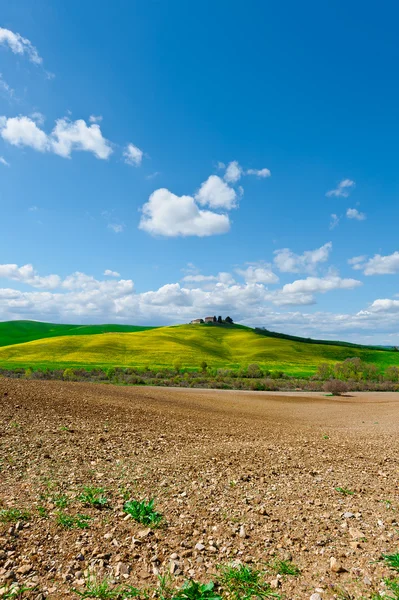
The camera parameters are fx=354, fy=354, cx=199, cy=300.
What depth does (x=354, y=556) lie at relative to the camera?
194 inches

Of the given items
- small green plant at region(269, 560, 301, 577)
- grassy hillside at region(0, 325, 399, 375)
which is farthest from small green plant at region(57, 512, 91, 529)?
grassy hillside at region(0, 325, 399, 375)

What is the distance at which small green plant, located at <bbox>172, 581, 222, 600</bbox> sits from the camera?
4152 mm

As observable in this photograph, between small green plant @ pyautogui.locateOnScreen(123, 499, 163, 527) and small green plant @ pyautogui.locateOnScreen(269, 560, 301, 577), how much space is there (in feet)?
6.55

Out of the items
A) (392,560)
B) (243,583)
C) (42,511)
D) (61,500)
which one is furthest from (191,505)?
(392,560)

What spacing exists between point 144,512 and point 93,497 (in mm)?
A: 1185

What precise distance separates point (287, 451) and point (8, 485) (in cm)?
769

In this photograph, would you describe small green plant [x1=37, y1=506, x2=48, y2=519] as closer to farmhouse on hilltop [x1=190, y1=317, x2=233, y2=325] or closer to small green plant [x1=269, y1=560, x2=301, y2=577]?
small green plant [x1=269, y1=560, x2=301, y2=577]

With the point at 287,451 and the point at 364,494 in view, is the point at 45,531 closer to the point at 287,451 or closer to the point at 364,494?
the point at 364,494

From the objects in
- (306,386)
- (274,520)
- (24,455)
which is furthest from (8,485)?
(306,386)

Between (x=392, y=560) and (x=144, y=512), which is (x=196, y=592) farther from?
(x=392, y=560)

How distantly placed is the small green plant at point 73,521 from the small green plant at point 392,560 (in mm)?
4399

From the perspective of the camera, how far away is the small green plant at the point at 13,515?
5648mm

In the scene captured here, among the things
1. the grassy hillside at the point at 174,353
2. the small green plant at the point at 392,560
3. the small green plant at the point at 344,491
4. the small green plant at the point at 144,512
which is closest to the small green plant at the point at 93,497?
the small green plant at the point at 144,512

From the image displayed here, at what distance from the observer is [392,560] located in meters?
4.73
